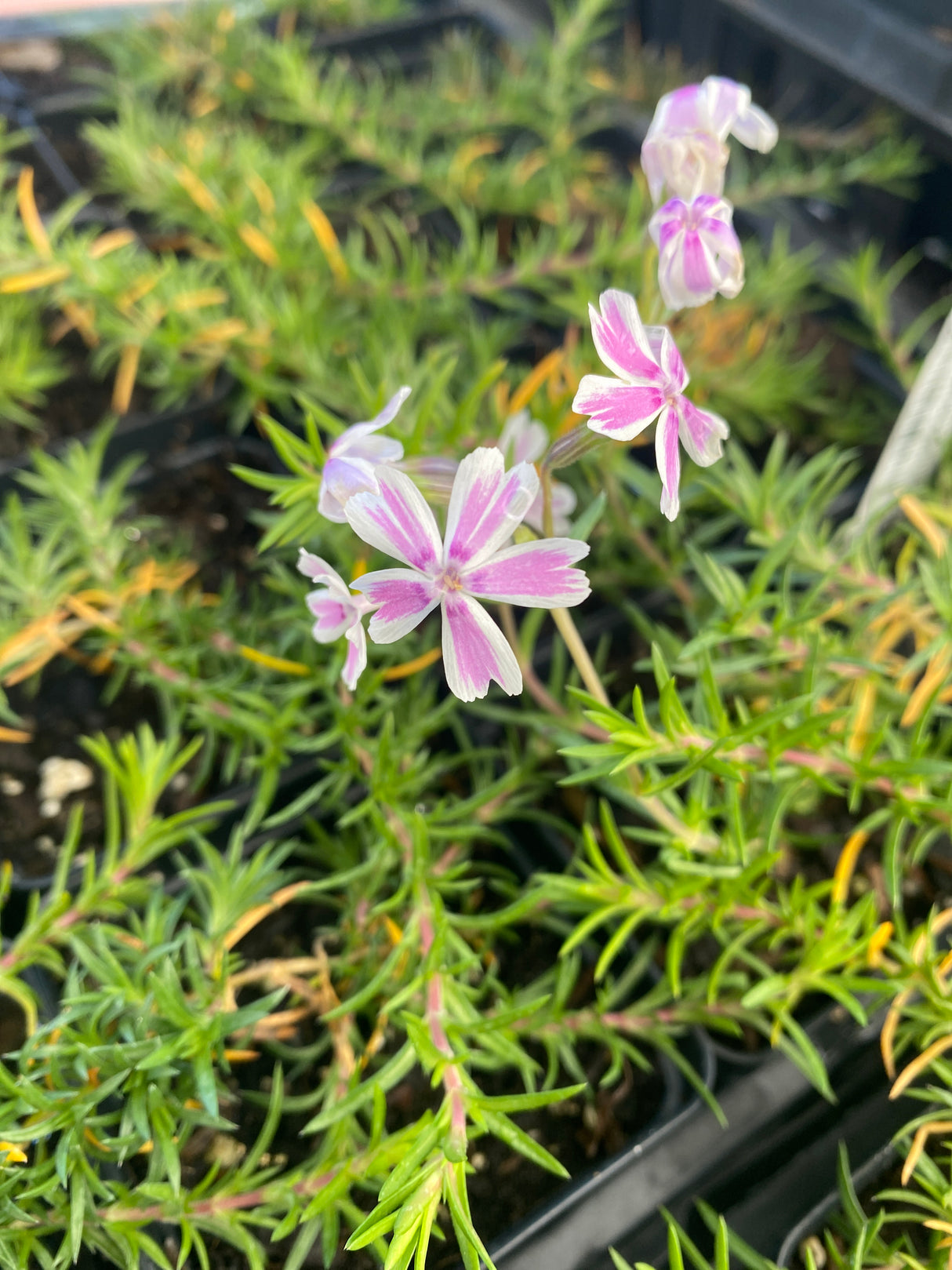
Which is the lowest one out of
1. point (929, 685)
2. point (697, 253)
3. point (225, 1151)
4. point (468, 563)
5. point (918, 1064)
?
point (225, 1151)

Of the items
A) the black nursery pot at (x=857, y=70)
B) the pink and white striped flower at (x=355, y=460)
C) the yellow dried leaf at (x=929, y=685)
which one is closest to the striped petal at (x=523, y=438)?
the pink and white striped flower at (x=355, y=460)

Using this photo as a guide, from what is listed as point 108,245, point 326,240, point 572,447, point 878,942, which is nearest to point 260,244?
point 326,240

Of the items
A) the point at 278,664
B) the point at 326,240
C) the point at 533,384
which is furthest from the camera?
the point at 326,240

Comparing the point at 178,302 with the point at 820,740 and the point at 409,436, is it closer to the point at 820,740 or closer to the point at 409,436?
the point at 409,436

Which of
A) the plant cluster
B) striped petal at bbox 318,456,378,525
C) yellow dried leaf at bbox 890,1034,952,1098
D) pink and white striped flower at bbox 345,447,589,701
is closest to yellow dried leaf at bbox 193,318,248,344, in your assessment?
the plant cluster

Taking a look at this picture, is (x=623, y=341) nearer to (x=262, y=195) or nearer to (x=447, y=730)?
(x=447, y=730)

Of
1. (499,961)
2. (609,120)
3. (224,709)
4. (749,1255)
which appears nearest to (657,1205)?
(749,1255)

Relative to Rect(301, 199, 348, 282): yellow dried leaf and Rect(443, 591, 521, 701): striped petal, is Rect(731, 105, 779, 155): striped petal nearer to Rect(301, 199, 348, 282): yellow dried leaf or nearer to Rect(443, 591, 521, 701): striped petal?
Rect(443, 591, 521, 701): striped petal
